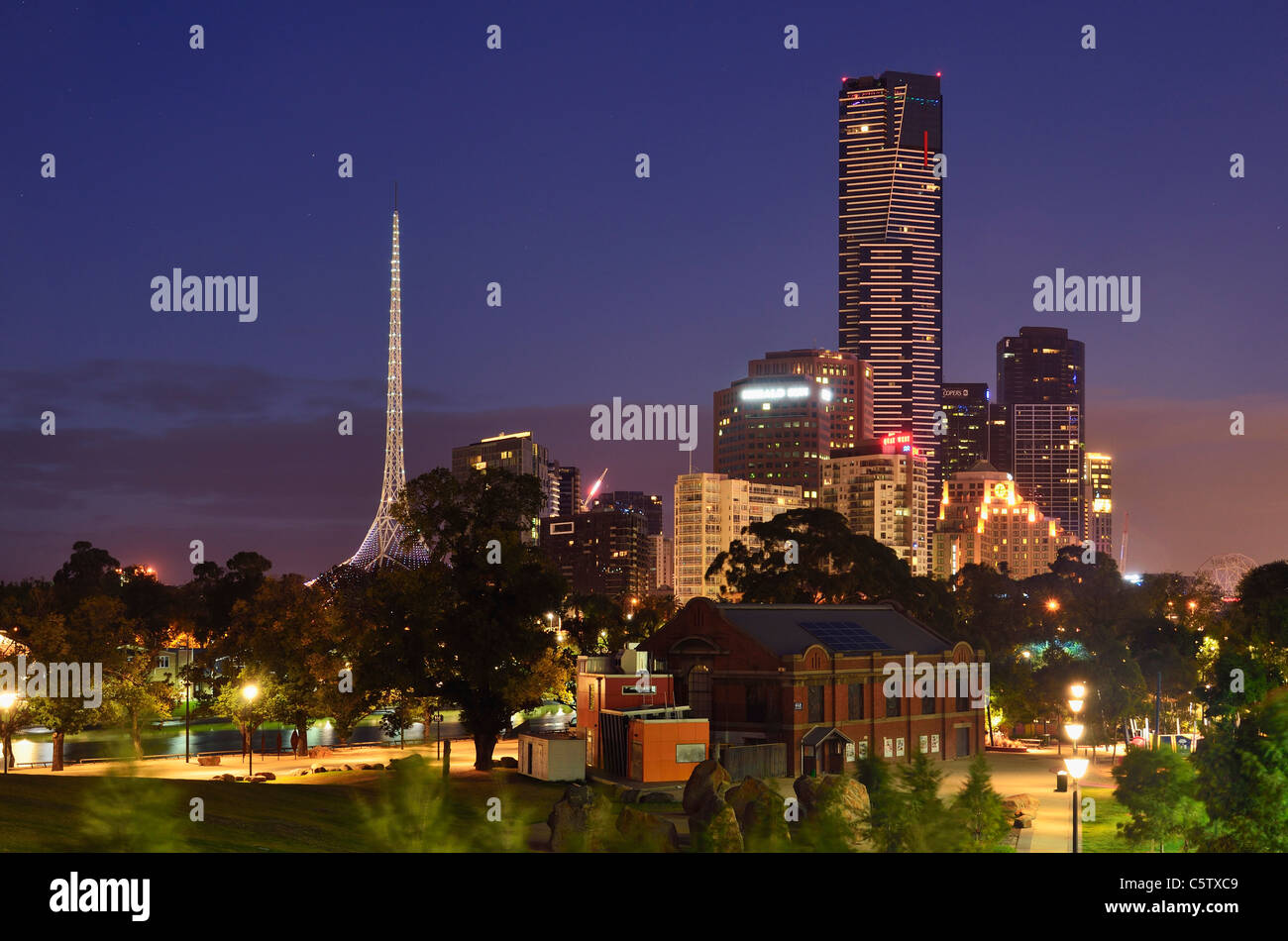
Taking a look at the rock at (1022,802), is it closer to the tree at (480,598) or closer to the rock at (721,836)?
the rock at (721,836)

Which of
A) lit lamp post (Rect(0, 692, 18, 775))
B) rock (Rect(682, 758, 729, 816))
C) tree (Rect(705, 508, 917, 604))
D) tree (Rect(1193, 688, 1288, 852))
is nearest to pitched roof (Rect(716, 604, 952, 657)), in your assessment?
rock (Rect(682, 758, 729, 816))

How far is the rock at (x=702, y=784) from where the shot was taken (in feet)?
162

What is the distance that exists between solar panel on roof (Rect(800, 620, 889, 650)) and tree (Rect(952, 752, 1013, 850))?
142 ft

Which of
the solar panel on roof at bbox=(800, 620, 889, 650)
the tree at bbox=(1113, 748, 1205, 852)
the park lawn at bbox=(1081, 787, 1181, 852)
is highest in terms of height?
the solar panel on roof at bbox=(800, 620, 889, 650)

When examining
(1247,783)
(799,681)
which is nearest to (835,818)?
(1247,783)

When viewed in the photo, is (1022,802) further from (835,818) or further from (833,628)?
(835,818)

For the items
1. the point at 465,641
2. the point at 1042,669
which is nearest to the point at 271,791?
the point at 465,641

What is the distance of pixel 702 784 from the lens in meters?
51.2

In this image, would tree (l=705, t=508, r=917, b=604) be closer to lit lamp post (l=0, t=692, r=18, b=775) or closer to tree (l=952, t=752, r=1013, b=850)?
lit lamp post (l=0, t=692, r=18, b=775)

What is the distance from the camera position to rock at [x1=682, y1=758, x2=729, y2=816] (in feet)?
162

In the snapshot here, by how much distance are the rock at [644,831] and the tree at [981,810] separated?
22.7 feet

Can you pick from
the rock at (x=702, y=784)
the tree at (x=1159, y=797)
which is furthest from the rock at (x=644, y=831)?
the tree at (x=1159, y=797)
